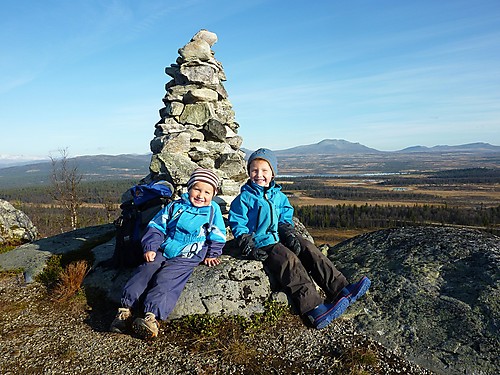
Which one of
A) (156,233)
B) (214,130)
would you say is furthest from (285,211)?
(214,130)

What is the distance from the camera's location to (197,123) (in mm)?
10914

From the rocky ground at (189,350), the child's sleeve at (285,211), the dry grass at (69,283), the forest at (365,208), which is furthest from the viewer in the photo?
the forest at (365,208)

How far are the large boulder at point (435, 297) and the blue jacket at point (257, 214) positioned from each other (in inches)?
81.5

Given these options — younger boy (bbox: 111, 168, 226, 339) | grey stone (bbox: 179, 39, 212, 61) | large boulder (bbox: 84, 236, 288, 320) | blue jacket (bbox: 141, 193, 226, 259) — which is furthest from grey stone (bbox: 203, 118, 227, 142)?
large boulder (bbox: 84, 236, 288, 320)

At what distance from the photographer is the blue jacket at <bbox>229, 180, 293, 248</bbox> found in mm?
6660

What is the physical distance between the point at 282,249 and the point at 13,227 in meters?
11.3

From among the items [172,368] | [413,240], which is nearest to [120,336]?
[172,368]

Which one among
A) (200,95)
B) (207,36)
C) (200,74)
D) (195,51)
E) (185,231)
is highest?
(207,36)

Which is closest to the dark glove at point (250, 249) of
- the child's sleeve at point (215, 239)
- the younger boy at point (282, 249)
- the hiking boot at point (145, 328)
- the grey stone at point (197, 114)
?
the younger boy at point (282, 249)

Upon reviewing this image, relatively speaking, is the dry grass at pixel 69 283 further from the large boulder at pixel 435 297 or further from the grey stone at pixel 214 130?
the grey stone at pixel 214 130

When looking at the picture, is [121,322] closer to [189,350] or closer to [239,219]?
[189,350]

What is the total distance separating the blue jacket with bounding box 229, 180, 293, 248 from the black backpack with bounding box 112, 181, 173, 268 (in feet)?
6.22

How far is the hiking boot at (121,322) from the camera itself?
5.19 meters

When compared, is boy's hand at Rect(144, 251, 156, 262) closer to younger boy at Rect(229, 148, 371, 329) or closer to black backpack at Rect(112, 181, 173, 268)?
black backpack at Rect(112, 181, 173, 268)
